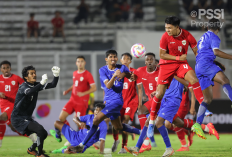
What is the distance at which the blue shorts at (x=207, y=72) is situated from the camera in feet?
21.0

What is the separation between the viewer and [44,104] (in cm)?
1286

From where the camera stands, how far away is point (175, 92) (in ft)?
23.4

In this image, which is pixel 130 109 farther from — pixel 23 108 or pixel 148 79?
pixel 23 108

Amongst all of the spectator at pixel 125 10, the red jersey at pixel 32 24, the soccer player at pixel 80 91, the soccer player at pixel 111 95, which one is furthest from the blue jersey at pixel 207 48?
the red jersey at pixel 32 24

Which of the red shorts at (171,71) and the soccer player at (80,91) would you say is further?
the soccer player at (80,91)

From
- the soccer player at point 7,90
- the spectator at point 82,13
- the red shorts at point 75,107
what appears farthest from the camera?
the spectator at point 82,13

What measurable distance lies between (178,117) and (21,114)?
3.36 meters

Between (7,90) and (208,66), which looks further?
(7,90)

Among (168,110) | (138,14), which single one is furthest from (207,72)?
(138,14)

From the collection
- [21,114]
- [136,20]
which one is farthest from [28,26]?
[21,114]

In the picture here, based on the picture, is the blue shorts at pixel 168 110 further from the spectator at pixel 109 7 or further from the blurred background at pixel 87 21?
the spectator at pixel 109 7

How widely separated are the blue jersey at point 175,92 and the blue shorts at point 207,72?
26.6 inches

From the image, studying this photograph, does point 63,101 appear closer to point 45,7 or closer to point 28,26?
point 28,26

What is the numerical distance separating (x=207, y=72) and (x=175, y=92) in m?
0.93
